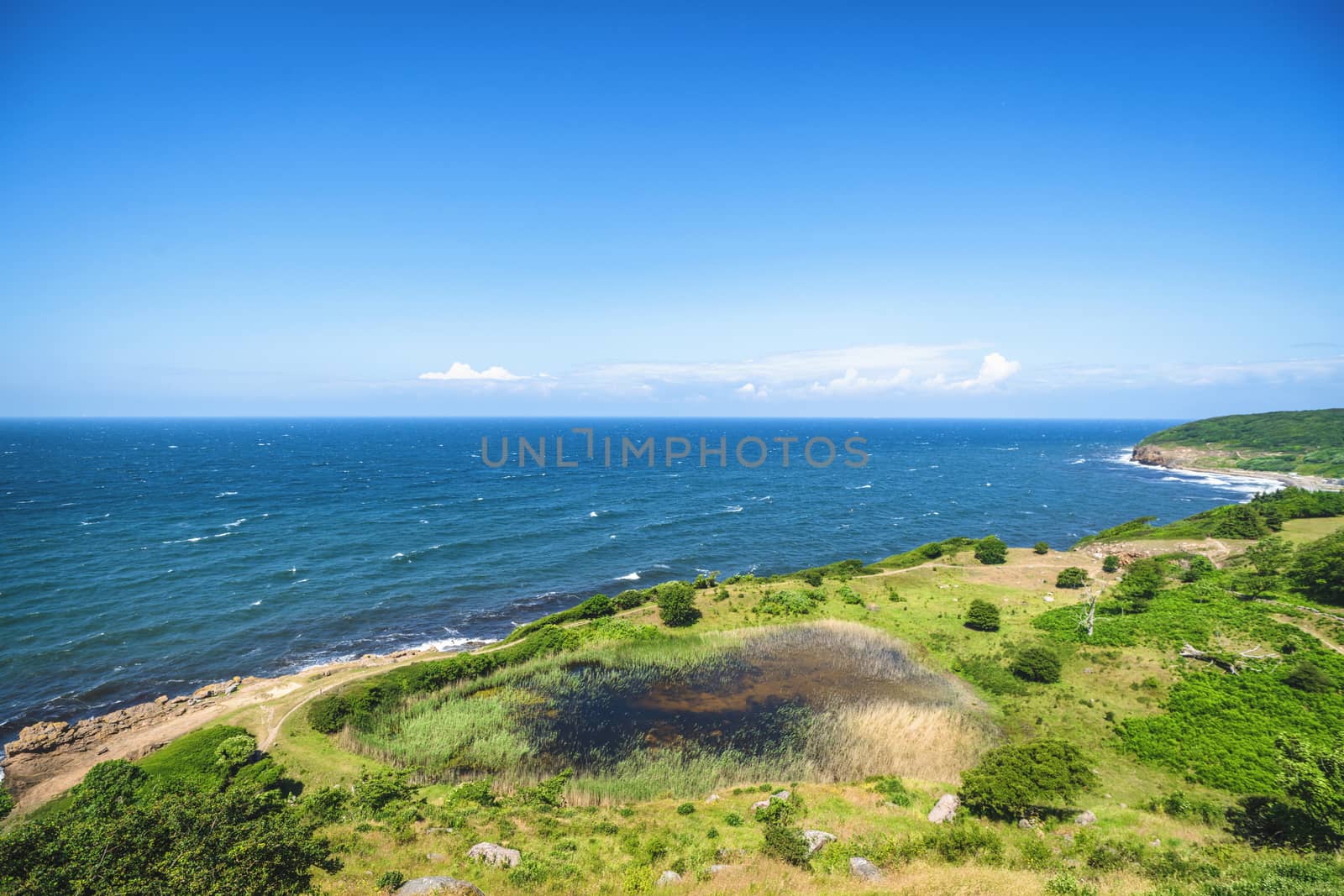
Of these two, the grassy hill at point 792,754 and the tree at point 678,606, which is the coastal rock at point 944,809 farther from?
the tree at point 678,606

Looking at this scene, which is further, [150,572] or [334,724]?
[150,572]

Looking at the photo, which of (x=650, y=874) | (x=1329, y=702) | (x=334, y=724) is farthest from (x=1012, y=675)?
(x=334, y=724)

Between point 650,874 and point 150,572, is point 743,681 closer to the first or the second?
point 650,874

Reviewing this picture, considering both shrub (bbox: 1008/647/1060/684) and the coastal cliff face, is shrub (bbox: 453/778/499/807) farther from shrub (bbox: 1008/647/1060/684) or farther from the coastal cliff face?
the coastal cliff face

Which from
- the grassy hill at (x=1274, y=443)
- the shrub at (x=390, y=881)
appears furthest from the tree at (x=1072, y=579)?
the grassy hill at (x=1274, y=443)

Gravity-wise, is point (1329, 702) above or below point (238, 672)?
above

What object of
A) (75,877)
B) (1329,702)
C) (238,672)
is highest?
(75,877)

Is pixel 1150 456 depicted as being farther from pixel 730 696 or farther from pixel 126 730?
pixel 126 730
